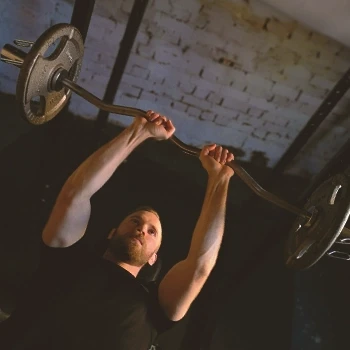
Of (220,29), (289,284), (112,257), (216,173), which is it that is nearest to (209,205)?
(216,173)

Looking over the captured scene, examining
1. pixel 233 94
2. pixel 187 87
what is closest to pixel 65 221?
pixel 187 87

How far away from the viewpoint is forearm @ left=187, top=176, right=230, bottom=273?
1.79m

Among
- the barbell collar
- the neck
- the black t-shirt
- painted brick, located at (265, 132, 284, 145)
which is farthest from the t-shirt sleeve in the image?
painted brick, located at (265, 132, 284, 145)

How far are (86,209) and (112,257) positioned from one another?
0.25 meters

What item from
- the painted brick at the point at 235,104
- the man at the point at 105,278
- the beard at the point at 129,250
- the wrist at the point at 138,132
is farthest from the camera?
the painted brick at the point at 235,104

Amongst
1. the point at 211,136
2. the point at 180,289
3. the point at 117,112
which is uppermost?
the point at 117,112

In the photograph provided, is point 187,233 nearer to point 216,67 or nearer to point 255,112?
point 255,112

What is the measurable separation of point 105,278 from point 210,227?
468mm

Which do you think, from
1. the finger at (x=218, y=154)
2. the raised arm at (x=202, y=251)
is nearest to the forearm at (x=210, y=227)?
the raised arm at (x=202, y=251)

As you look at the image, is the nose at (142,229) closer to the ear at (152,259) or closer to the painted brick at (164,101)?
the ear at (152,259)

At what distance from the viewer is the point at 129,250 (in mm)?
1851

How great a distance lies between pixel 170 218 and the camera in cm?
290

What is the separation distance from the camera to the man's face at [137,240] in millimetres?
1859

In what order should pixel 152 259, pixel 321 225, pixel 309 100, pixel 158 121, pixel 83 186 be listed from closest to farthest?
pixel 321 225
pixel 158 121
pixel 83 186
pixel 152 259
pixel 309 100
